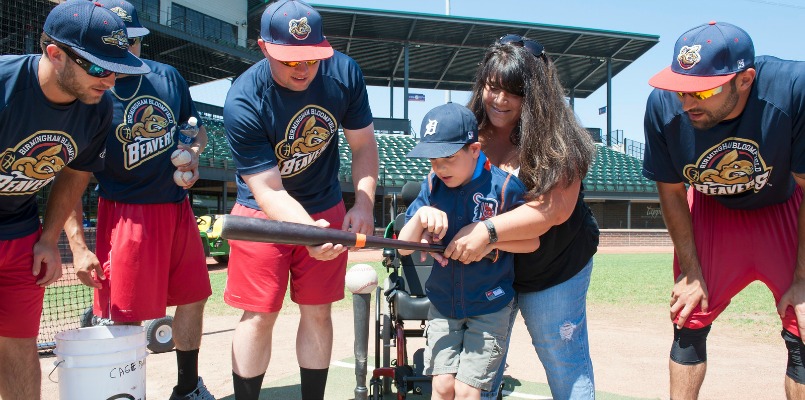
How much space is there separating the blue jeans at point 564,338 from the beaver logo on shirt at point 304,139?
135cm

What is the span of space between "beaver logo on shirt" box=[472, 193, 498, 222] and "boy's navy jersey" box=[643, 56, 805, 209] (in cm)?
96

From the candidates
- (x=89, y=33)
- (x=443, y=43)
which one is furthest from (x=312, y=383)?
(x=443, y=43)

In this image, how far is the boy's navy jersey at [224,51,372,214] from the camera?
10.0 feet

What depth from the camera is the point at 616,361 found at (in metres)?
5.29

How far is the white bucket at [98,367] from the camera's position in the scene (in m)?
2.91

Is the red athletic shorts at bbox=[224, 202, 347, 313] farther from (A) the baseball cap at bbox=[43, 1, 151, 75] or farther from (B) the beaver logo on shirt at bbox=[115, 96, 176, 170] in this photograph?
(A) the baseball cap at bbox=[43, 1, 151, 75]

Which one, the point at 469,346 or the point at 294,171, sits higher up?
the point at 294,171

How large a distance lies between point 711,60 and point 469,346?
1622 millimetres

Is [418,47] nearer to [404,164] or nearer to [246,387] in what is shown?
[404,164]

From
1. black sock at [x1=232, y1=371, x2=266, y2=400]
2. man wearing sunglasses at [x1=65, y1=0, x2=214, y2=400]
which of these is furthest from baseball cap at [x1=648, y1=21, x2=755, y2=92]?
man wearing sunglasses at [x1=65, y1=0, x2=214, y2=400]

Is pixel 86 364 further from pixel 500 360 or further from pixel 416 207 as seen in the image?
pixel 500 360

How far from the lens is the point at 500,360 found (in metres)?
2.78

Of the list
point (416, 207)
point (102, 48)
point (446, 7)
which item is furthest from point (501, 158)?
point (446, 7)

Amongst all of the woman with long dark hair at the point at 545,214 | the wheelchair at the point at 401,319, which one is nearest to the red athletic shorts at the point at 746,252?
the woman with long dark hair at the point at 545,214
